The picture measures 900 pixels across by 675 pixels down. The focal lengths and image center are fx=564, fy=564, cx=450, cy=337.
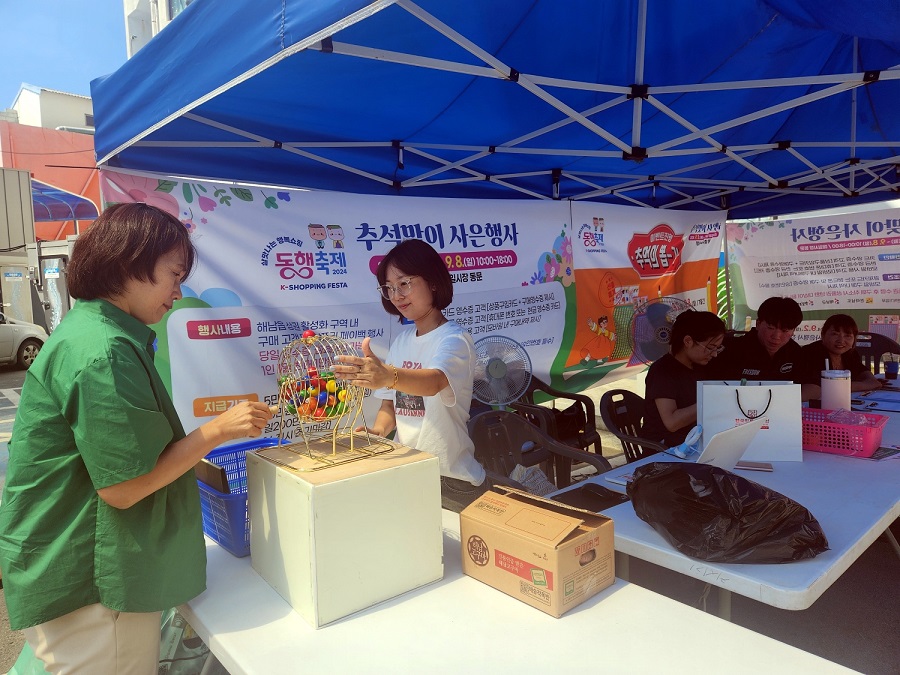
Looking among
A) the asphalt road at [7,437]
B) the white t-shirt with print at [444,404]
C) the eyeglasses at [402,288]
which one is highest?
the eyeglasses at [402,288]

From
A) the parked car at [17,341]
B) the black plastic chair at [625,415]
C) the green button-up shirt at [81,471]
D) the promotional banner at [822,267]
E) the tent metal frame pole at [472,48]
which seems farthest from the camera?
the parked car at [17,341]

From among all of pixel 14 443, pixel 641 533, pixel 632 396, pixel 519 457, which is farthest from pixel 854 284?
pixel 14 443

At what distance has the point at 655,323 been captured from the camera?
16.5 ft

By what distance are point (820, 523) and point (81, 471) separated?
191 centimetres

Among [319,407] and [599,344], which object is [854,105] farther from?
[319,407]

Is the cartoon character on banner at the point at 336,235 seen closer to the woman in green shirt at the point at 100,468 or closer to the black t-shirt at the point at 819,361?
the woman in green shirt at the point at 100,468

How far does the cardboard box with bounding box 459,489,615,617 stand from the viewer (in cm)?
117

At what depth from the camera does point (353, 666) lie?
1.03 m

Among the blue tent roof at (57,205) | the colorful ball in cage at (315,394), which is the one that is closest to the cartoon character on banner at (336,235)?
the colorful ball in cage at (315,394)

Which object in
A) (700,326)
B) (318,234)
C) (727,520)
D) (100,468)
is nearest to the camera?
(100,468)

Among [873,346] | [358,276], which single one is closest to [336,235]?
[358,276]

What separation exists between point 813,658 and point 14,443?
1549 millimetres

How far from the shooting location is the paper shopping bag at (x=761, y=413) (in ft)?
7.22

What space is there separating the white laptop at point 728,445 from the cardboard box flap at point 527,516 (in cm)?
81
